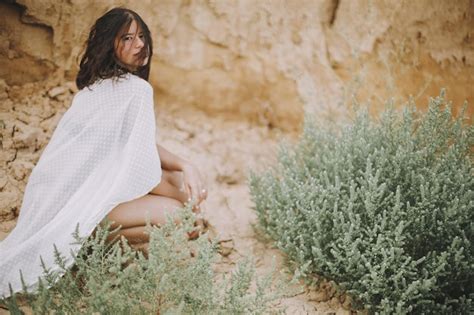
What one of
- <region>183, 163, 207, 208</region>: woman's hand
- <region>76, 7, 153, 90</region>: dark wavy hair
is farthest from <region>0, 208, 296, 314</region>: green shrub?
<region>76, 7, 153, 90</region>: dark wavy hair

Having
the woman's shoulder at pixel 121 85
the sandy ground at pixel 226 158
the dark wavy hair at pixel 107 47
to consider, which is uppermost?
the dark wavy hair at pixel 107 47

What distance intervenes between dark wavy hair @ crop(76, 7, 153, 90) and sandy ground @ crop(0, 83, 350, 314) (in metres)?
1.05

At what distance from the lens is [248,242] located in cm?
285

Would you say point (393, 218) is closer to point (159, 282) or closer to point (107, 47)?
point (159, 282)

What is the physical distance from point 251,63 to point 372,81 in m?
1.00

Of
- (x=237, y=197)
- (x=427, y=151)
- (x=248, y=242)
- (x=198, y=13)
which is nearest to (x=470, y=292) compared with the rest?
(x=427, y=151)

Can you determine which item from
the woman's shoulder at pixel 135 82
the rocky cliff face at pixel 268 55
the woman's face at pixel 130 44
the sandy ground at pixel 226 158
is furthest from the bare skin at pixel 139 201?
the rocky cliff face at pixel 268 55

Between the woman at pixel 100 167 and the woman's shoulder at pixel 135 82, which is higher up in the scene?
the woman's shoulder at pixel 135 82

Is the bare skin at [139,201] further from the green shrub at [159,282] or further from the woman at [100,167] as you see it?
the green shrub at [159,282]

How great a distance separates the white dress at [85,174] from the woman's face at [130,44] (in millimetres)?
115

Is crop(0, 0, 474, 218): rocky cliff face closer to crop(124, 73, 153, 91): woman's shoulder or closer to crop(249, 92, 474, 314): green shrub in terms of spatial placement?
crop(249, 92, 474, 314): green shrub

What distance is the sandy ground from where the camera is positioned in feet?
9.27

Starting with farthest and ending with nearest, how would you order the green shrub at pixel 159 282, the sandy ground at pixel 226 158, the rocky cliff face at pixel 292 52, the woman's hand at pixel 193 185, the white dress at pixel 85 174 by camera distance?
the rocky cliff face at pixel 292 52 → the sandy ground at pixel 226 158 → the woman's hand at pixel 193 185 → the white dress at pixel 85 174 → the green shrub at pixel 159 282

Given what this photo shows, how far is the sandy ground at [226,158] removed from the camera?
2.82 meters
